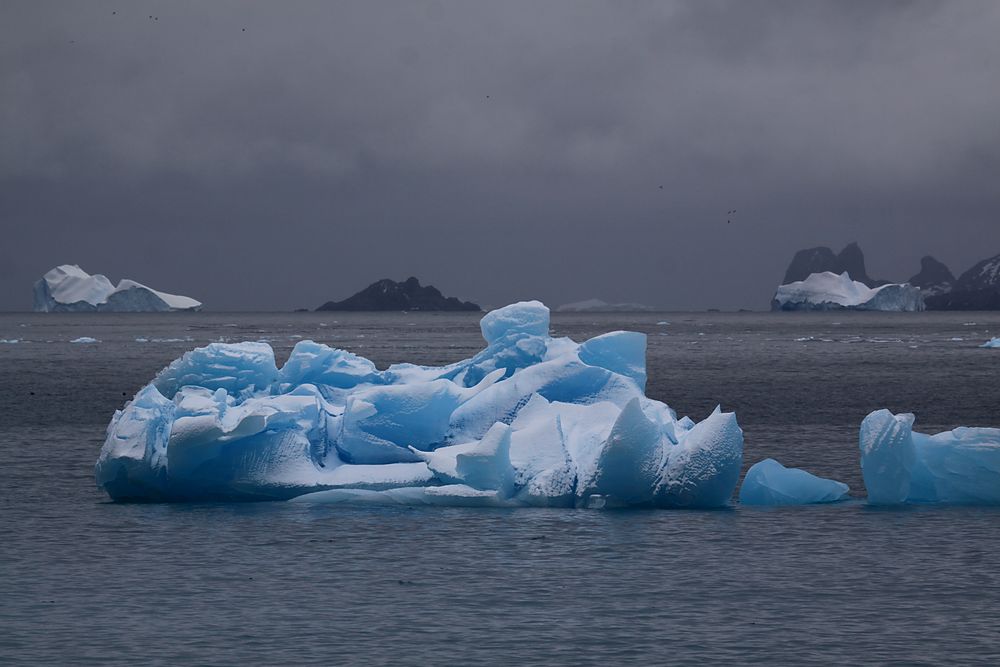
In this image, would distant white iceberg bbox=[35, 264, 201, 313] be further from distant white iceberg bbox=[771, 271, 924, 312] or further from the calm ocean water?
the calm ocean water

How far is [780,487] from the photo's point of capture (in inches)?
699

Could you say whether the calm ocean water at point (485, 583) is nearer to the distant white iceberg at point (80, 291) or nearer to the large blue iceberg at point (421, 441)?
the large blue iceberg at point (421, 441)

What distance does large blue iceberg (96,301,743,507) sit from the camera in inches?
671

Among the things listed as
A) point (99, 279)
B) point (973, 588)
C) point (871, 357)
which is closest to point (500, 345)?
point (973, 588)

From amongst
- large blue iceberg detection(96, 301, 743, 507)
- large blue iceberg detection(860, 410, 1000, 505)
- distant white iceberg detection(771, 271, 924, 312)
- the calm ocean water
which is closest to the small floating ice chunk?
large blue iceberg detection(96, 301, 743, 507)

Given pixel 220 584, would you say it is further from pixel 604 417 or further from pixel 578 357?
pixel 578 357

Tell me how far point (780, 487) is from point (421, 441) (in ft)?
16.9

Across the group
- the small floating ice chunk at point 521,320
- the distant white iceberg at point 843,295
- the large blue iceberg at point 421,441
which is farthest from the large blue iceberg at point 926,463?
the distant white iceberg at point 843,295

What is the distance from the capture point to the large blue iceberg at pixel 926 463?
1712 centimetres

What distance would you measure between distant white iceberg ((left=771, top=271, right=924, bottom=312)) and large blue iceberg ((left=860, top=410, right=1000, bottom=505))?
155m

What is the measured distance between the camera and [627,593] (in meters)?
13.0

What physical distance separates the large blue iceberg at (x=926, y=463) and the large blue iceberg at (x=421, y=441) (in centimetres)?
195

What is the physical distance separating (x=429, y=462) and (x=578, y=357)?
3.61 metres

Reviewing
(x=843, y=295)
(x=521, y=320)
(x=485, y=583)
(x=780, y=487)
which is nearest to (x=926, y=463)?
(x=780, y=487)
